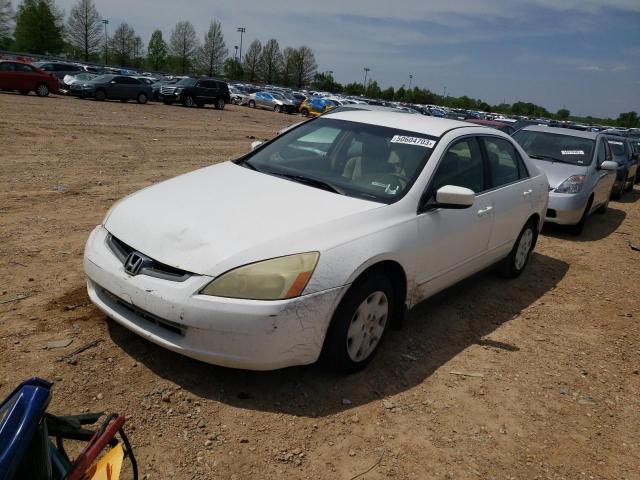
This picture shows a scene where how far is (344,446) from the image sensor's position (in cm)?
280

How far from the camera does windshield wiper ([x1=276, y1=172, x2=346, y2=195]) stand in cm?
376

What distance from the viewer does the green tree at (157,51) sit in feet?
313

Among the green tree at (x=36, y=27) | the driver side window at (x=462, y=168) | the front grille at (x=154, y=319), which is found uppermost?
the green tree at (x=36, y=27)

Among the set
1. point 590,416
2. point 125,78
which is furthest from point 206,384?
point 125,78

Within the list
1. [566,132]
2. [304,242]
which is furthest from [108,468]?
[566,132]

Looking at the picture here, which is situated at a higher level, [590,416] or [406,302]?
[406,302]

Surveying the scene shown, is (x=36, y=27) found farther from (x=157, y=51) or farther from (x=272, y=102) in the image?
(x=272, y=102)

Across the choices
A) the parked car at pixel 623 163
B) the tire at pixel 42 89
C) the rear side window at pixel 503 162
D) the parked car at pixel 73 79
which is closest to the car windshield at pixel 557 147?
the rear side window at pixel 503 162

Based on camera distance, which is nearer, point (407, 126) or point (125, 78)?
point (407, 126)

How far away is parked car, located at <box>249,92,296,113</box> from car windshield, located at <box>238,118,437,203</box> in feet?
118

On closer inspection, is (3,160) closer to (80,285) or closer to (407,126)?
(80,285)

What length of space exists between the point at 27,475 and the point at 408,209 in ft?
8.85

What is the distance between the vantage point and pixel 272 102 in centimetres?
4003

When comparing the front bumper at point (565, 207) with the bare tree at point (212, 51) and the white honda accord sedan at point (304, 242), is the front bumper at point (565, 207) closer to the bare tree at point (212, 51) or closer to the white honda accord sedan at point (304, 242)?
the white honda accord sedan at point (304, 242)
